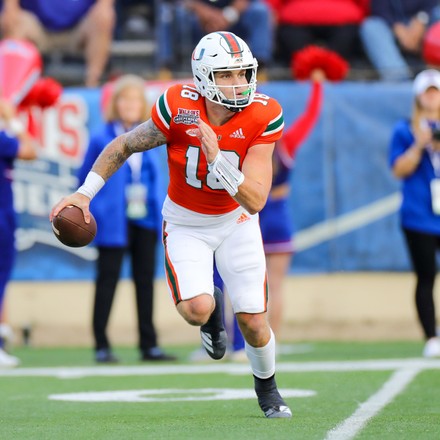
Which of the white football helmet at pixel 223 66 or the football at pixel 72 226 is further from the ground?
the white football helmet at pixel 223 66

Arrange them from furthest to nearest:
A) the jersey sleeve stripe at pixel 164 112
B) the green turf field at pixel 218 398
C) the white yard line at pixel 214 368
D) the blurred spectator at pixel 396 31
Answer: the blurred spectator at pixel 396 31 → the white yard line at pixel 214 368 → the jersey sleeve stripe at pixel 164 112 → the green turf field at pixel 218 398

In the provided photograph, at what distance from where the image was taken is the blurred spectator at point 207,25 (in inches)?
474

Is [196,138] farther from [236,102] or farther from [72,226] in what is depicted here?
[72,226]

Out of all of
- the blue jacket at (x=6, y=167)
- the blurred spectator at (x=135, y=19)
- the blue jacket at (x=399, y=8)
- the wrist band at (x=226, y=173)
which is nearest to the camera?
the wrist band at (x=226, y=173)

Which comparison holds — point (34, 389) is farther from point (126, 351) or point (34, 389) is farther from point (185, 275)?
point (126, 351)

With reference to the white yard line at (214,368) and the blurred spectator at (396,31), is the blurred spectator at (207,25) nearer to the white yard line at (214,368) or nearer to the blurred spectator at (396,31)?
the blurred spectator at (396,31)

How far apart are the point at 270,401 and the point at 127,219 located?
3.72 meters

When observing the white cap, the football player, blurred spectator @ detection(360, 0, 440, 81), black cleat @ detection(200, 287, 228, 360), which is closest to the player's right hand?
the football player

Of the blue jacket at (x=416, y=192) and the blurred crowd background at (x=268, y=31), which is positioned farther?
the blurred crowd background at (x=268, y=31)

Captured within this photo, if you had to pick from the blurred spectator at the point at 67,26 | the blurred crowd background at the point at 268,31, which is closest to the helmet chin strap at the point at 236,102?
the blurred crowd background at the point at 268,31

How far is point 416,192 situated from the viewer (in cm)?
898

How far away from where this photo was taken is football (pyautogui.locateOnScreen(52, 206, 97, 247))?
5.56 metres

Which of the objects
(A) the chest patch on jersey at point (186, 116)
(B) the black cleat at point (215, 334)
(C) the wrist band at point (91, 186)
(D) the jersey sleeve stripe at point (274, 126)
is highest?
(A) the chest patch on jersey at point (186, 116)

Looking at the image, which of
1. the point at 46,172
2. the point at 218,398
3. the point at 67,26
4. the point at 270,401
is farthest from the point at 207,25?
the point at 270,401
